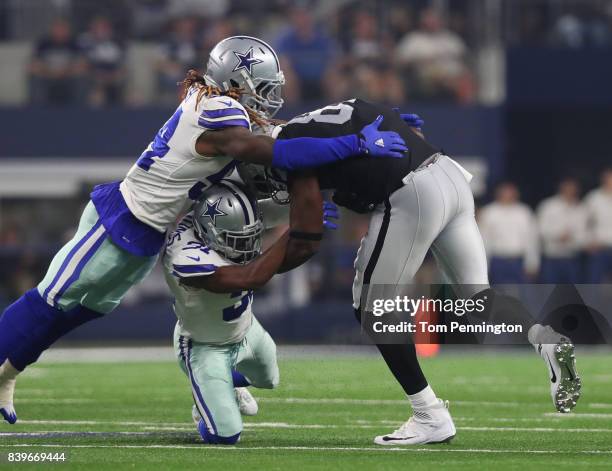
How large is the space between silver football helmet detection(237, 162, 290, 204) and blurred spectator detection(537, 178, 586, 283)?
7587 millimetres

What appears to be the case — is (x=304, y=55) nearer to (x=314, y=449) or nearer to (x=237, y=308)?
(x=237, y=308)

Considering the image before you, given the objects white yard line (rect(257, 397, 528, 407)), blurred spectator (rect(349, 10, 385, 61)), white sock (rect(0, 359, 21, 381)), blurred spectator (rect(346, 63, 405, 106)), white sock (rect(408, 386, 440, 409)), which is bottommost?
blurred spectator (rect(346, 63, 405, 106))

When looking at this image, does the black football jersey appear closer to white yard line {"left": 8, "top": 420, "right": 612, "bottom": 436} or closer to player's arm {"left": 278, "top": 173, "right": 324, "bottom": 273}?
player's arm {"left": 278, "top": 173, "right": 324, "bottom": 273}

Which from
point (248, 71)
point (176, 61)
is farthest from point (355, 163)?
point (176, 61)

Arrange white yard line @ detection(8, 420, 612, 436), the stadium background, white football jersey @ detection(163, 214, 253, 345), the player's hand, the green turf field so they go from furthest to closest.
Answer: the stadium background
white yard line @ detection(8, 420, 612, 436)
white football jersey @ detection(163, 214, 253, 345)
the player's hand
the green turf field

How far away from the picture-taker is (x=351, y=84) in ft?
51.0

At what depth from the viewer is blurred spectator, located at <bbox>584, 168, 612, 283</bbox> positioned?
13.8 m

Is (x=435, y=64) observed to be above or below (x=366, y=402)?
below

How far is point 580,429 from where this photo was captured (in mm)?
6824

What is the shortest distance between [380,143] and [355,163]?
140 mm

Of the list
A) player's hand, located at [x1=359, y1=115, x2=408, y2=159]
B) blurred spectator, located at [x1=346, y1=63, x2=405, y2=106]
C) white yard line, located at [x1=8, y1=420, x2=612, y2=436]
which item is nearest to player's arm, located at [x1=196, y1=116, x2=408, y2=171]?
player's hand, located at [x1=359, y1=115, x2=408, y2=159]

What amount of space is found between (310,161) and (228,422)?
119cm

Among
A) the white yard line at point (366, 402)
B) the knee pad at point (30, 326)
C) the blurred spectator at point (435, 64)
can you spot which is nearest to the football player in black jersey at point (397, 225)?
the knee pad at point (30, 326)

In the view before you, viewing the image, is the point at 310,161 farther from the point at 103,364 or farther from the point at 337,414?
the point at 103,364
